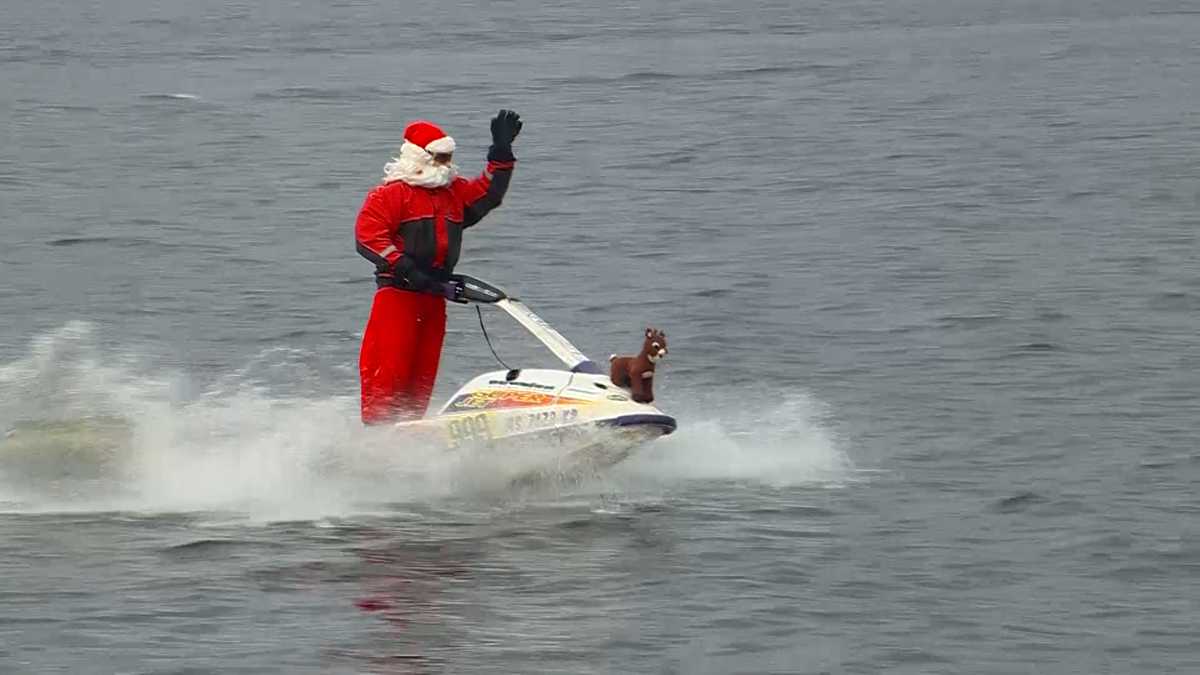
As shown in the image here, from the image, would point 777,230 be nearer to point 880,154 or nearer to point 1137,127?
point 880,154

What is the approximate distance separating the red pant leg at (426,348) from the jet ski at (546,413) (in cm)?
34

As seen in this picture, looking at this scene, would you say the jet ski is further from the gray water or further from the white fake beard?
the white fake beard

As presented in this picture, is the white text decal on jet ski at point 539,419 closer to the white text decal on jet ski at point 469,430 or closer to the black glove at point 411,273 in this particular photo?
the white text decal on jet ski at point 469,430

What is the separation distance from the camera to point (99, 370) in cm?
1744

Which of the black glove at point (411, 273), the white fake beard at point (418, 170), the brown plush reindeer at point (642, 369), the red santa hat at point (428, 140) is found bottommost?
the brown plush reindeer at point (642, 369)

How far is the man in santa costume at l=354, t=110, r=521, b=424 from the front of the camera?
43.3 ft

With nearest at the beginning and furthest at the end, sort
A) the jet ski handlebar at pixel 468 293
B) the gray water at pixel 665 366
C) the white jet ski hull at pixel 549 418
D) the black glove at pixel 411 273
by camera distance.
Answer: the gray water at pixel 665 366, the white jet ski hull at pixel 549 418, the black glove at pixel 411 273, the jet ski handlebar at pixel 468 293

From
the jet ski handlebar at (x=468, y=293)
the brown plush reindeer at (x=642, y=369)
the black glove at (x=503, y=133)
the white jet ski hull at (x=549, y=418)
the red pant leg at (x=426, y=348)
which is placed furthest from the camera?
the red pant leg at (x=426, y=348)

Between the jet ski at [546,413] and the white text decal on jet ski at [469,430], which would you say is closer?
the jet ski at [546,413]

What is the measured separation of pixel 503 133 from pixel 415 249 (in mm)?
918

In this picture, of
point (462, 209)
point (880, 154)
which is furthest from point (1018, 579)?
point (880, 154)

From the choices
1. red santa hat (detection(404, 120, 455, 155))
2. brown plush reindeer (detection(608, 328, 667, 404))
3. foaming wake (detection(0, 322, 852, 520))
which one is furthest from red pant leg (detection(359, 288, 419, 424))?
brown plush reindeer (detection(608, 328, 667, 404))

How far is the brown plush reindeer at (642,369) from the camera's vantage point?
12648 mm

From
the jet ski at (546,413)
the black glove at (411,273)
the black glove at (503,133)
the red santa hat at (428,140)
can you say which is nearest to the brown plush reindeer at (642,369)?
the jet ski at (546,413)
